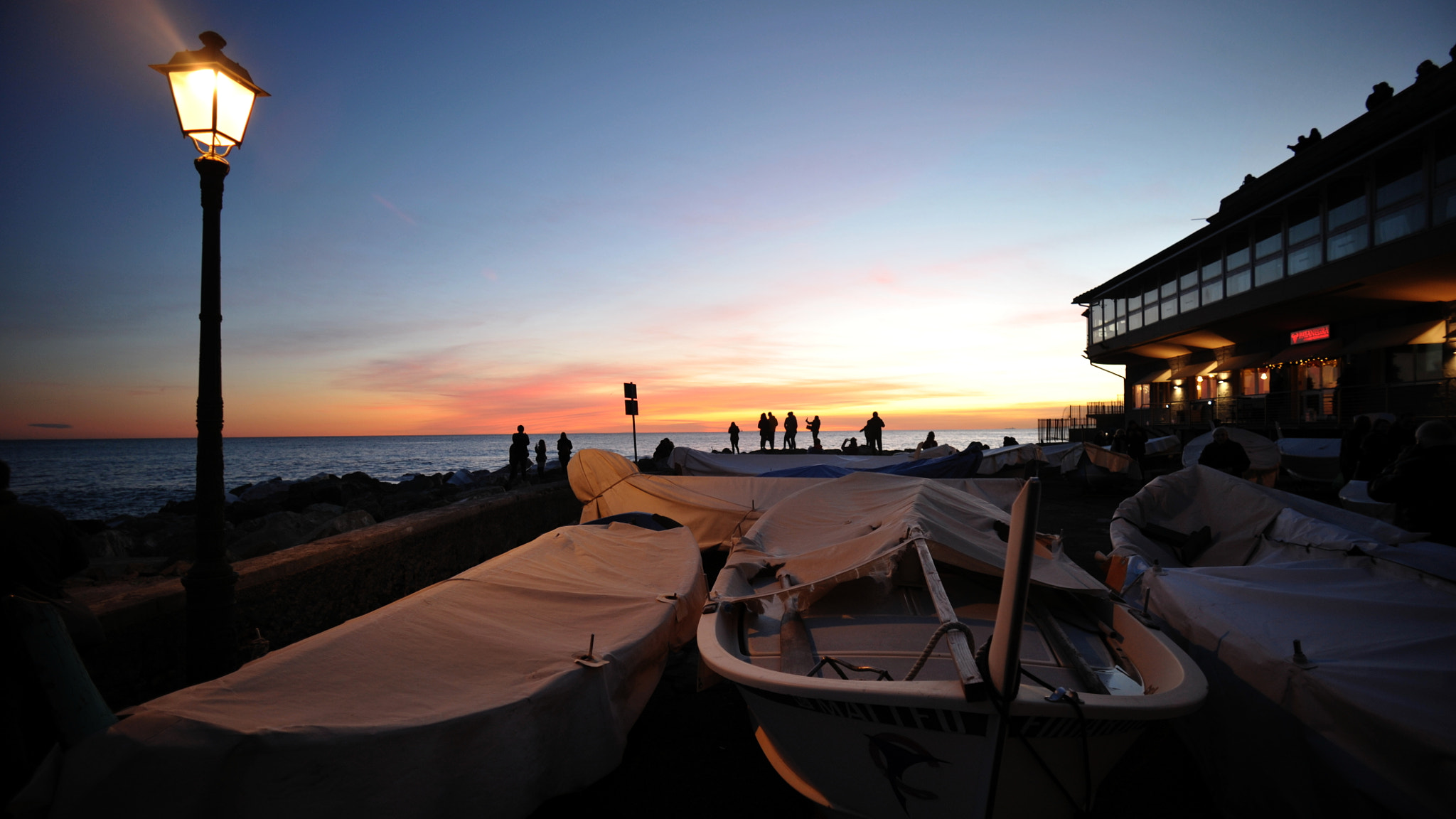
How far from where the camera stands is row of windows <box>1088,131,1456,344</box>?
15.0 m

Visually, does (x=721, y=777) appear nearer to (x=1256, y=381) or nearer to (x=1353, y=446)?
(x=1353, y=446)

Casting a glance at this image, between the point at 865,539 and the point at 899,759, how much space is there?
6.75ft

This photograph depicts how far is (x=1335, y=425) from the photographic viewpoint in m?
18.6

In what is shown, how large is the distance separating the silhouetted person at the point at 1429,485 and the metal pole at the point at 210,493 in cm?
796

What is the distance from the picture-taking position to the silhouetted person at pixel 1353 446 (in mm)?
10086

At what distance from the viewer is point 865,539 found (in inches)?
185

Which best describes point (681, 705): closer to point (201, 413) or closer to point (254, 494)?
point (201, 413)

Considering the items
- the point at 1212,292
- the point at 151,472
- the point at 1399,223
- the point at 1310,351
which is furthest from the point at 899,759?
the point at 151,472

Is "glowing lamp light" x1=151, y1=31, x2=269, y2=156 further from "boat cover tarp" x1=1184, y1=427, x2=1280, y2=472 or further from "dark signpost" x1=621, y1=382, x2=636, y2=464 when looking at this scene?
"boat cover tarp" x1=1184, y1=427, x2=1280, y2=472

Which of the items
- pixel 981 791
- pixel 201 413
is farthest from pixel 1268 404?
pixel 201 413

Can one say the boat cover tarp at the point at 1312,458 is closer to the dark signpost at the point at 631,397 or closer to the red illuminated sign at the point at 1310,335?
the red illuminated sign at the point at 1310,335

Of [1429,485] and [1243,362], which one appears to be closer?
[1429,485]

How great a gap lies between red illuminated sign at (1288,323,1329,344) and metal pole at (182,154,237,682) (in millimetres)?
27253

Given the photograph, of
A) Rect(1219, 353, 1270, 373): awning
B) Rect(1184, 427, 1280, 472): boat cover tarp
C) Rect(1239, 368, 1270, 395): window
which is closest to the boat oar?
Rect(1184, 427, 1280, 472): boat cover tarp
